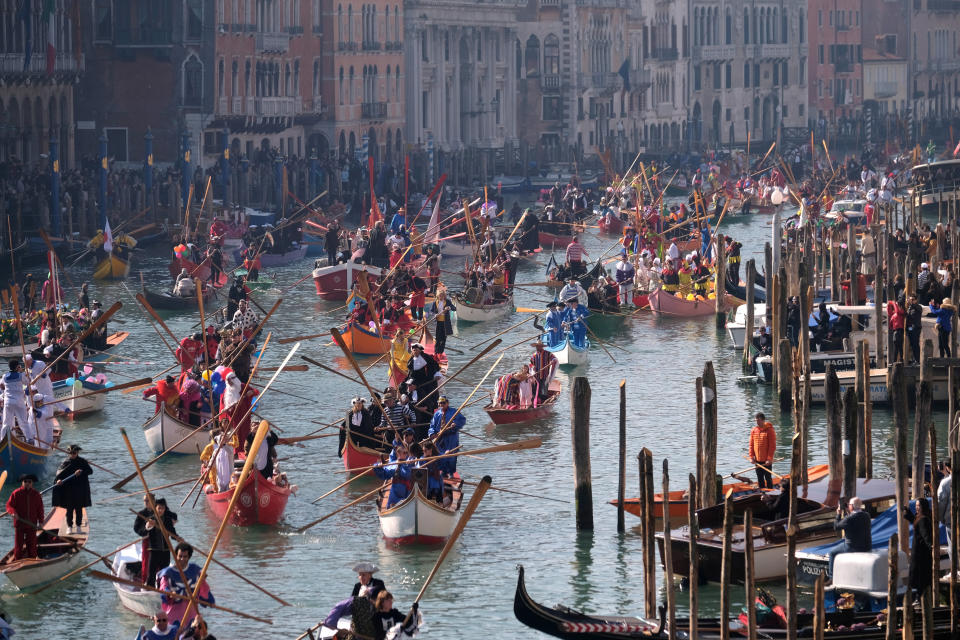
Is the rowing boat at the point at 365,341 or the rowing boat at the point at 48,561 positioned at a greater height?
the rowing boat at the point at 365,341

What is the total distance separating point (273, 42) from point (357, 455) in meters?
52.7

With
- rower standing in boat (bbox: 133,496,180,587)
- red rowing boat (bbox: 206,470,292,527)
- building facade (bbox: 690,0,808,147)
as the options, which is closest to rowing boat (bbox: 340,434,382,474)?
red rowing boat (bbox: 206,470,292,527)

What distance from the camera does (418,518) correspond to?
27.9 metres

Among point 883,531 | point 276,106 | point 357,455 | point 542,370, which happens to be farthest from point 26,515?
point 276,106

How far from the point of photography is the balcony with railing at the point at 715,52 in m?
124

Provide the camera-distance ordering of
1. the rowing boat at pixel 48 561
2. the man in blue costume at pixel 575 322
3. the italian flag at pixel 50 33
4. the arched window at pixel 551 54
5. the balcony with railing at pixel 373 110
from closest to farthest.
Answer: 1. the rowing boat at pixel 48 561
2. the man in blue costume at pixel 575 322
3. the italian flag at pixel 50 33
4. the balcony with railing at pixel 373 110
5. the arched window at pixel 551 54

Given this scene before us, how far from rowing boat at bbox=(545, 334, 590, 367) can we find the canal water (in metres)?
0.27

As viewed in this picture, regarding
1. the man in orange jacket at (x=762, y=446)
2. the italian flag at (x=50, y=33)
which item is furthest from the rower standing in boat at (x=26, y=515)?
the italian flag at (x=50, y=33)

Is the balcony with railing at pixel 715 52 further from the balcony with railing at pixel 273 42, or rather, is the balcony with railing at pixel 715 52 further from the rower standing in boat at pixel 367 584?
the rower standing in boat at pixel 367 584

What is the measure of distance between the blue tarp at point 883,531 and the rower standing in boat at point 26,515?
358 inches

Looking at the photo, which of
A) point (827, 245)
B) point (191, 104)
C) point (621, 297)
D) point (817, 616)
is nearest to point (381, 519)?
point (817, 616)

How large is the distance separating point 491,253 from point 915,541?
1240 inches

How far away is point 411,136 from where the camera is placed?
9581 cm

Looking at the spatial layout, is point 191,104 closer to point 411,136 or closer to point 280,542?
point 411,136
